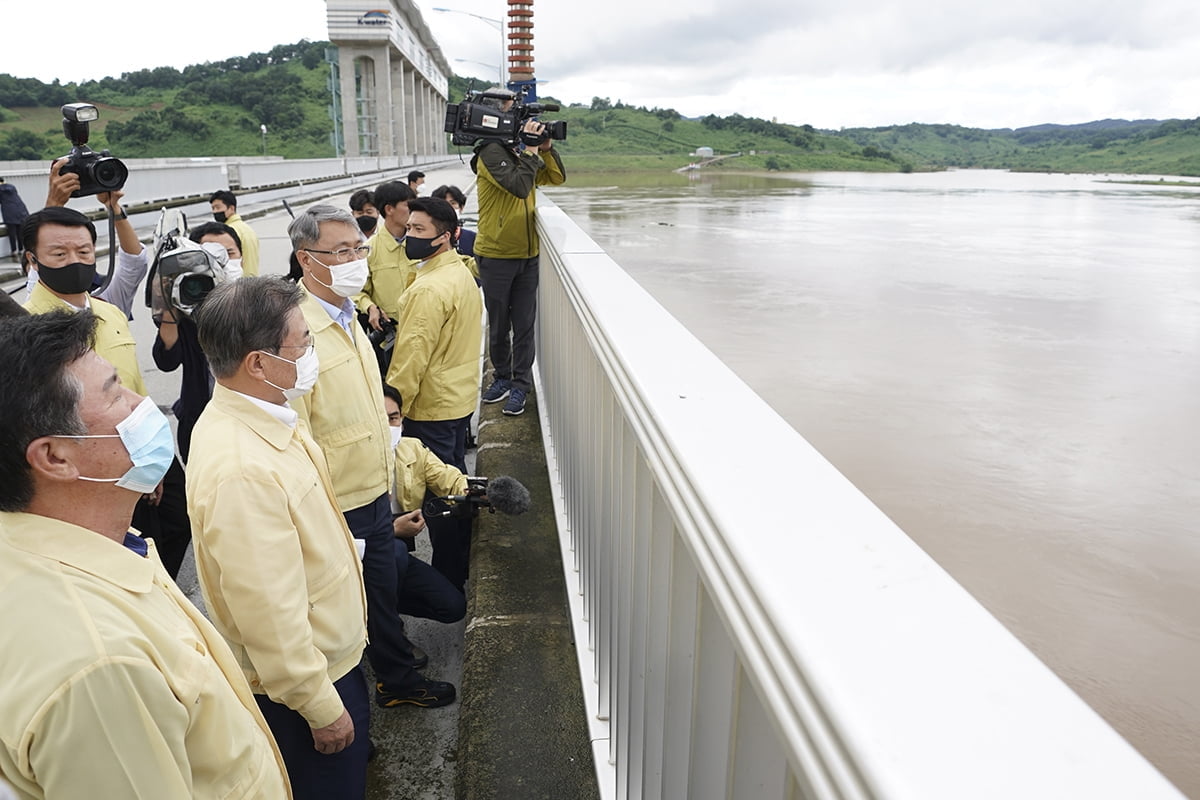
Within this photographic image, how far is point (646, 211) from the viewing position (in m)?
30.8

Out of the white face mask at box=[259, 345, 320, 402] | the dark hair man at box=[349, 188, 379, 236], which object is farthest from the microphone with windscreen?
the dark hair man at box=[349, 188, 379, 236]

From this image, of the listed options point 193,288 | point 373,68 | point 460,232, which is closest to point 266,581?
point 193,288

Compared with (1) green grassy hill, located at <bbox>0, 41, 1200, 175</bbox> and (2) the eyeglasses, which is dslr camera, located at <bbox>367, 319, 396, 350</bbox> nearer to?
(2) the eyeglasses

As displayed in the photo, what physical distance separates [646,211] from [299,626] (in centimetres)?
2975

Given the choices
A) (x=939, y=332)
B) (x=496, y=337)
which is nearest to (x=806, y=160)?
(x=939, y=332)

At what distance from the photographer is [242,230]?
6266 mm

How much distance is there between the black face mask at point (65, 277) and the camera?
135 inches

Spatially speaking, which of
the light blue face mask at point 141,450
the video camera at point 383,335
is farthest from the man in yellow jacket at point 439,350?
the light blue face mask at point 141,450

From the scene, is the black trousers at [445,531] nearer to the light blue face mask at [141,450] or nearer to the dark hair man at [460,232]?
the light blue face mask at [141,450]

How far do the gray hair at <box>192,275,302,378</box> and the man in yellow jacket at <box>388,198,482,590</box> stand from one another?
1736 mm

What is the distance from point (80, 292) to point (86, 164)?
1381 millimetres

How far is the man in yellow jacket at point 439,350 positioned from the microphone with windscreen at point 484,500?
0.55 feet

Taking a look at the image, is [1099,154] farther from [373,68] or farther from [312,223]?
[312,223]

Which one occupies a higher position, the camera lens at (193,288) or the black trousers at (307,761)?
the camera lens at (193,288)
